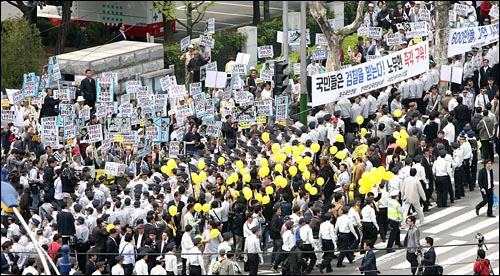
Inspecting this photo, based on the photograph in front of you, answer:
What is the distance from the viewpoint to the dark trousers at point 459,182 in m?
31.5

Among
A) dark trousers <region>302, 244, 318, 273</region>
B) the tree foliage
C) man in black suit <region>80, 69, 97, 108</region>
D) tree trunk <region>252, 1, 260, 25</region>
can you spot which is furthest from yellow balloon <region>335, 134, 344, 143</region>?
tree trunk <region>252, 1, 260, 25</region>

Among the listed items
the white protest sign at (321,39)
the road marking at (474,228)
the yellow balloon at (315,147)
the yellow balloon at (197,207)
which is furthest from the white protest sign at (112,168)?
the white protest sign at (321,39)

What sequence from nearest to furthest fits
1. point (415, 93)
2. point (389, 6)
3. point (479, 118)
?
point (479, 118)
point (415, 93)
point (389, 6)

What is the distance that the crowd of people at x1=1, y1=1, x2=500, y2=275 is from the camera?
26.8 metres

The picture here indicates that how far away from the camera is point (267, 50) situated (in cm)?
3591

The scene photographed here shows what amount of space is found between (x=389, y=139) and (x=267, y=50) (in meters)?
5.47

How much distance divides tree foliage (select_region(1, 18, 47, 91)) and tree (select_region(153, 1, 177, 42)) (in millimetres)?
5907

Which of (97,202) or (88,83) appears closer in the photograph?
(97,202)

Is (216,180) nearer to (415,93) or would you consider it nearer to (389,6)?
(415,93)

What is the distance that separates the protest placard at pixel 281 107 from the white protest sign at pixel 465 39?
20.4 feet

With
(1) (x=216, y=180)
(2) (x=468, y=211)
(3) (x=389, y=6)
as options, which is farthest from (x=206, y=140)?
(3) (x=389, y=6)

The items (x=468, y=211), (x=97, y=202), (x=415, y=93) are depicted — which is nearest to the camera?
(x=97, y=202)

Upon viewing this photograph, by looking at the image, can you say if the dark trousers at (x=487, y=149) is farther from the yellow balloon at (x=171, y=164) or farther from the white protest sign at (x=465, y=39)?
the yellow balloon at (x=171, y=164)

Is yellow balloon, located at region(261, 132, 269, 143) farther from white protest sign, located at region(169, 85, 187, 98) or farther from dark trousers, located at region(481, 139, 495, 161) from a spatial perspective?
dark trousers, located at region(481, 139, 495, 161)
